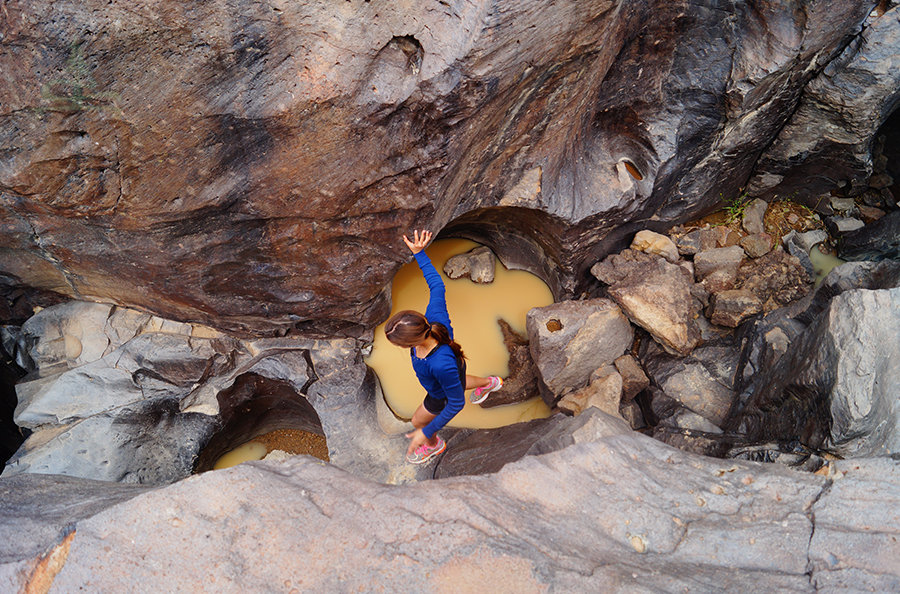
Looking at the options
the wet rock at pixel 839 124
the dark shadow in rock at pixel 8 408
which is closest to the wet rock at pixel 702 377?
the wet rock at pixel 839 124

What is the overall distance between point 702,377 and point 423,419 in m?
1.93

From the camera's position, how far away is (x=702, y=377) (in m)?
3.69

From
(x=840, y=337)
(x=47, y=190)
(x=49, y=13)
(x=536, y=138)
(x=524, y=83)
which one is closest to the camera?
(x=49, y=13)

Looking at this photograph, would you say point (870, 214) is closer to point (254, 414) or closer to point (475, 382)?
point (475, 382)

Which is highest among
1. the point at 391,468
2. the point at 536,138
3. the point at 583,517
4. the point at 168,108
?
the point at 168,108

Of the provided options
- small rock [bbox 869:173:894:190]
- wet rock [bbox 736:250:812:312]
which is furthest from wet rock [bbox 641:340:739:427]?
small rock [bbox 869:173:894:190]

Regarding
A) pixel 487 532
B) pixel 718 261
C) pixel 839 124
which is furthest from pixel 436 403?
pixel 839 124

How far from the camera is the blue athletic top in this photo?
2.75m

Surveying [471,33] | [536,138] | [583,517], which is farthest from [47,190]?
[583,517]

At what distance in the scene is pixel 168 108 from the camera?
2.58 meters

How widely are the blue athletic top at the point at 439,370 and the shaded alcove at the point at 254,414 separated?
1226mm

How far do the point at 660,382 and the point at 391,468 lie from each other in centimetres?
194

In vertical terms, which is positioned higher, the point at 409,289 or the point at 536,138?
the point at 536,138

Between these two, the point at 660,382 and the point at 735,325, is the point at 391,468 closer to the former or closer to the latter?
the point at 660,382
